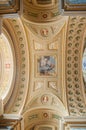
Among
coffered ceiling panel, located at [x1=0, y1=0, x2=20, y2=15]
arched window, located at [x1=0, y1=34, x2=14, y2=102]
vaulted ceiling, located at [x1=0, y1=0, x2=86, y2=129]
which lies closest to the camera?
coffered ceiling panel, located at [x1=0, y1=0, x2=20, y2=15]

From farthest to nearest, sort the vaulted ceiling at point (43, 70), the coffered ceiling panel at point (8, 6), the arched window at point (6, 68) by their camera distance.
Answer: the arched window at point (6, 68) < the vaulted ceiling at point (43, 70) < the coffered ceiling panel at point (8, 6)

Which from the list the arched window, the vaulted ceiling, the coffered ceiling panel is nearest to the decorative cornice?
the vaulted ceiling

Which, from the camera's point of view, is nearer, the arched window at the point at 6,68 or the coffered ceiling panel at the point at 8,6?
the coffered ceiling panel at the point at 8,6

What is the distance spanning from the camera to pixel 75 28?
40.3 ft

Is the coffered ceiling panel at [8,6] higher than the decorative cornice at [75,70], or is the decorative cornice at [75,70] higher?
the coffered ceiling panel at [8,6]

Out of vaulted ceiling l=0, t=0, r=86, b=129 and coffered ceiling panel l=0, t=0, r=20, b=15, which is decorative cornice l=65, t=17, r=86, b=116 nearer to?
vaulted ceiling l=0, t=0, r=86, b=129

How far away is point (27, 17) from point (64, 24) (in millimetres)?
1820

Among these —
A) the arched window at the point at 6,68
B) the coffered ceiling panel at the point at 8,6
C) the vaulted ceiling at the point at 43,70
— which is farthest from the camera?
the arched window at the point at 6,68

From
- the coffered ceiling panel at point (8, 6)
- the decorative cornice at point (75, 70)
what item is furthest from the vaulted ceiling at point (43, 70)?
the coffered ceiling panel at point (8, 6)

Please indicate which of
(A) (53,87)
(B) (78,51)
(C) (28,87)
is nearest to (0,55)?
(C) (28,87)

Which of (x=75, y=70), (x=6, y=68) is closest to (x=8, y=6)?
(x=6, y=68)

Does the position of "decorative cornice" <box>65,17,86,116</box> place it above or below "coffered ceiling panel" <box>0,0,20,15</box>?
below

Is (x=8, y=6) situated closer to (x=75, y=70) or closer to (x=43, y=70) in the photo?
(x=43, y=70)

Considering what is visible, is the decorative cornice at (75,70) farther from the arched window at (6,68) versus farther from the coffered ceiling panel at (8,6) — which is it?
the coffered ceiling panel at (8,6)
